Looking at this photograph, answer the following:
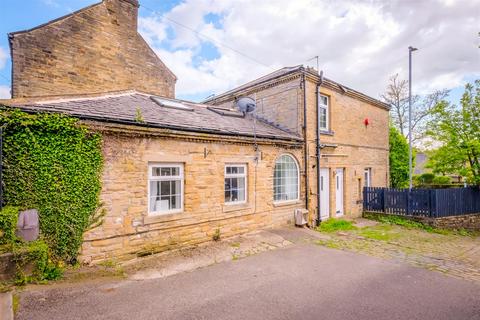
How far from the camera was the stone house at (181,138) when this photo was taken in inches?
267

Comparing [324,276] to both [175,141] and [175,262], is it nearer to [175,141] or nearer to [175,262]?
[175,262]

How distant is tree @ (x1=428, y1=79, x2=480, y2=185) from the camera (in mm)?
12883

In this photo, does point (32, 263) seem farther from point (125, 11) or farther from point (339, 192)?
point (125, 11)

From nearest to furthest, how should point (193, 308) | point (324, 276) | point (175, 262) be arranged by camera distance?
1. point (193, 308)
2. point (324, 276)
3. point (175, 262)

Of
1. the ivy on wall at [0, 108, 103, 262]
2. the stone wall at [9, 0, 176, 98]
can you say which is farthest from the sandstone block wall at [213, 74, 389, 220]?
the ivy on wall at [0, 108, 103, 262]

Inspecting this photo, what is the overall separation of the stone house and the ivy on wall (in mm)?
262

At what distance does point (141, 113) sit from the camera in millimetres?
7695

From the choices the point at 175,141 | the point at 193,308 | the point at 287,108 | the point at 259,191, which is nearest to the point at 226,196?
the point at 259,191

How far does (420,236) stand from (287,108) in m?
7.79

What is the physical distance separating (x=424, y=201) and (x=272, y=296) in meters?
11.3

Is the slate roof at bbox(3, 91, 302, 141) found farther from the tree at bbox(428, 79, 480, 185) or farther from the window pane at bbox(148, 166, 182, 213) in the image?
the tree at bbox(428, 79, 480, 185)

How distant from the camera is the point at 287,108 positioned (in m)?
12.2

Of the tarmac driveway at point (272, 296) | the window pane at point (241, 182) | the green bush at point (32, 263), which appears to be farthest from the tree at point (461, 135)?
the green bush at point (32, 263)

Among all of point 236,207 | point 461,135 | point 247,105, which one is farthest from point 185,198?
point 461,135
